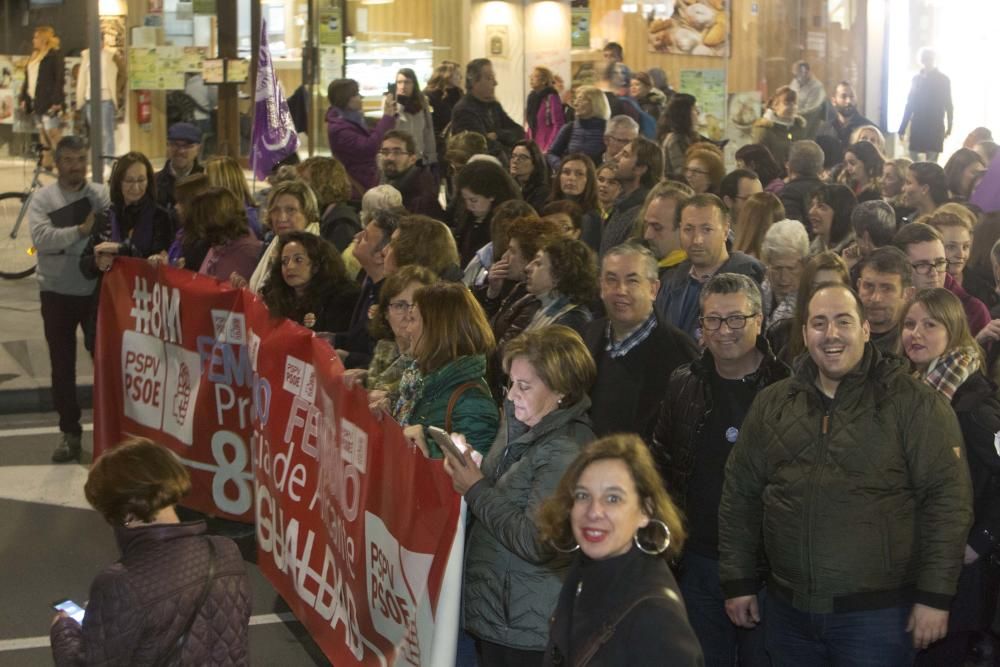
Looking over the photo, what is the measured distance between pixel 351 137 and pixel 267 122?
3.87 feet

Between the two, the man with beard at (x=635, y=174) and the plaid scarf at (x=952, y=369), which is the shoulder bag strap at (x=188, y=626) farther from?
the man with beard at (x=635, y=174)

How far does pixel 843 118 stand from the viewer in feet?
70.9

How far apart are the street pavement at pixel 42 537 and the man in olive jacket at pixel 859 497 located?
9.79ft

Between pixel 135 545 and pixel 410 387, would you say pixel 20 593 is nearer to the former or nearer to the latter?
pixel 410 387

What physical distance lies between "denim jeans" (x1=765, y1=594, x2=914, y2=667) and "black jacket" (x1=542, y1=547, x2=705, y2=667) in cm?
136

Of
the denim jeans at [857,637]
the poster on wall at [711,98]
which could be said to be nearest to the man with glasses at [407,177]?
the denim jeans at [857,637]

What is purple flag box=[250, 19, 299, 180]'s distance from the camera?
15.2 meters

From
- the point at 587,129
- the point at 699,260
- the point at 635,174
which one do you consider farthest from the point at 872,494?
the point at 587,129

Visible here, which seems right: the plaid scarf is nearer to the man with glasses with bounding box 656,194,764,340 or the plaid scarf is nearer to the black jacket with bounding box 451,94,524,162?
the man with glasses with bounding box 656,194,764,340

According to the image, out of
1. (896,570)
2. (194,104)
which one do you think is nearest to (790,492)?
(896,570)

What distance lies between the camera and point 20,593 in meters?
8.28

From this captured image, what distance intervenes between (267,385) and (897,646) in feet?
12.6

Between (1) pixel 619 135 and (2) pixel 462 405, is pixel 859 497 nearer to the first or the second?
(2) pixel 462 405

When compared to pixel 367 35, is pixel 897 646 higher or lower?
lower
